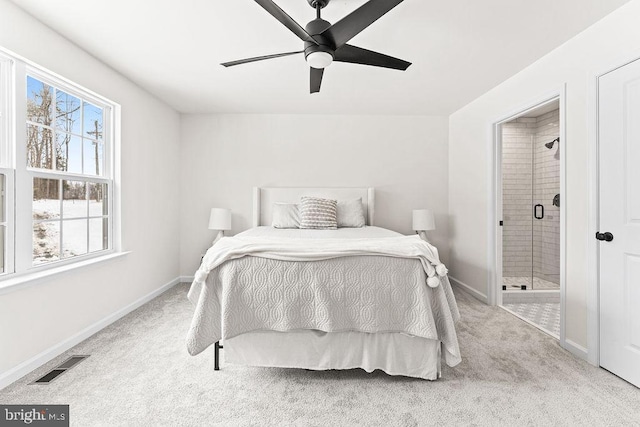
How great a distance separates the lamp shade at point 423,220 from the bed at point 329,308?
2.24 meters

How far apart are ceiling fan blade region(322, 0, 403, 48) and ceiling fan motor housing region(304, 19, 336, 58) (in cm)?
3

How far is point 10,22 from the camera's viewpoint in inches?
77.0

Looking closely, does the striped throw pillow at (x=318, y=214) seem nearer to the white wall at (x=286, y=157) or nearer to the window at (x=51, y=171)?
the white wall at (x=286, y=157)

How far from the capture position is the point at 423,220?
13.3ft

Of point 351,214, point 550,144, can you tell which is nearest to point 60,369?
point 351,214

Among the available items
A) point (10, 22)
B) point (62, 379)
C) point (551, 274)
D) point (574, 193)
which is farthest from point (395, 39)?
point (551, 274)

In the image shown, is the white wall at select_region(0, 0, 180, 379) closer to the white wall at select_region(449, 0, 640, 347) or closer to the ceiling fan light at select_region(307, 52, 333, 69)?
the ceiling fan light at select_region(307, 52, 333, 69)

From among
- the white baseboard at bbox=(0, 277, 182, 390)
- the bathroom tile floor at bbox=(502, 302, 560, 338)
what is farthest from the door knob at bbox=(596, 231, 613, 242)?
the white baseboard at bbox=(0, 277, 182, 390)

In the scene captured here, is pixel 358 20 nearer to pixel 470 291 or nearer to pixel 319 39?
pixel 319 39

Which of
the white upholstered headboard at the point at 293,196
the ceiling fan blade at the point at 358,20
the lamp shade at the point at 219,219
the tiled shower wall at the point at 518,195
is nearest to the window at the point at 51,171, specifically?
the lamp shade at the point at 219,219

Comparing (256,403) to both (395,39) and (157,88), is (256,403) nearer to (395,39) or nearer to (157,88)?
(395,39)

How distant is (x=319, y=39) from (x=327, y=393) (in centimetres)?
205

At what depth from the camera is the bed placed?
1.83m

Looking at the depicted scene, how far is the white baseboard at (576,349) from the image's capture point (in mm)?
2215
